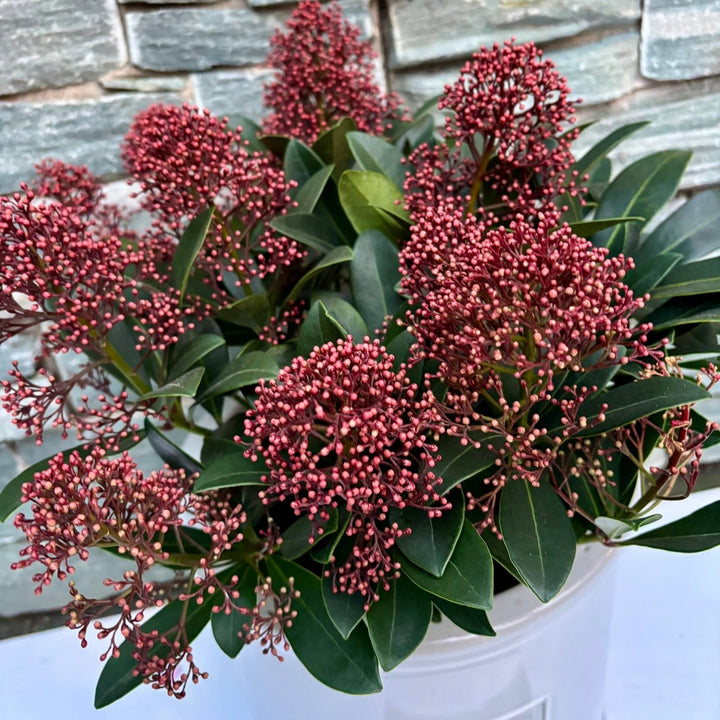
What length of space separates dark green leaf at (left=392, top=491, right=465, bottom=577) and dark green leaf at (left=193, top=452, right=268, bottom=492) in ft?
0.39

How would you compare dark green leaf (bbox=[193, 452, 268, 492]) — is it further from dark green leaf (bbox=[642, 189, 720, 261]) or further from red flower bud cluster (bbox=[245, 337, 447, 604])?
dark green leaf (bbox=[642, 189, 720, 261])

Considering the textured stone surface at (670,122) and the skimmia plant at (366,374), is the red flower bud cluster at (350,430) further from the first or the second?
the textured stone surface at (670,122)

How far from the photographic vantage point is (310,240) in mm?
728

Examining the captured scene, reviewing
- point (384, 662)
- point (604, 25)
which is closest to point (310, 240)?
point (384, 662)

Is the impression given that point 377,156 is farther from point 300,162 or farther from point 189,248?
point 189,248

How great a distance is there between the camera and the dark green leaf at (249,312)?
704 millimetres

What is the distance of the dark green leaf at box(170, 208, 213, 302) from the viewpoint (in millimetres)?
664

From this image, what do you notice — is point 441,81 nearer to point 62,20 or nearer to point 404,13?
point 404,13

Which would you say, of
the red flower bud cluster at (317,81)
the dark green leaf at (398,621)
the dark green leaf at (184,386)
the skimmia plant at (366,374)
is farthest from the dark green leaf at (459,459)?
the red flower bud cluster at (317,81)

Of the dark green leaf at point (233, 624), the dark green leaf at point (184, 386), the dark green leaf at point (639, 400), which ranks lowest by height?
the dark green leaf at point (233, 624)

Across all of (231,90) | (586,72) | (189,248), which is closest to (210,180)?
→ (189,248)

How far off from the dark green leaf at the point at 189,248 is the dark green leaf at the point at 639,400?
0.37 metres

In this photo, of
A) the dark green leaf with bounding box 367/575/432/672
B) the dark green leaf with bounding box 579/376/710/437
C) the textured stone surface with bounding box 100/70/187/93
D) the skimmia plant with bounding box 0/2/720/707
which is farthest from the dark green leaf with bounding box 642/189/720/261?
the textured stone surface with bounding box 100/70/187/93

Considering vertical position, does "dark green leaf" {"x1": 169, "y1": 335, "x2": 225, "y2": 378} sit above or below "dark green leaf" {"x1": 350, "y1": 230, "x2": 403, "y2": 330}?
below
